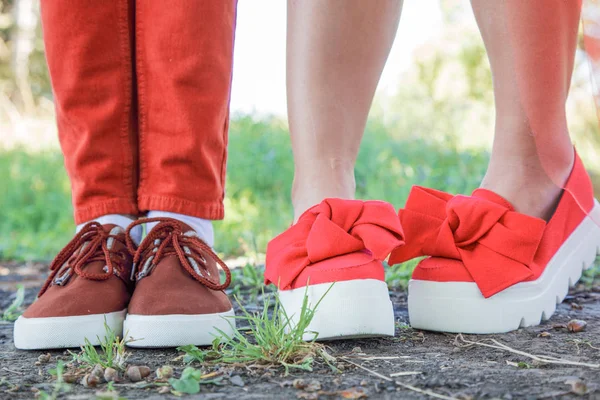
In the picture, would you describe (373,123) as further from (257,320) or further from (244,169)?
(257,320)

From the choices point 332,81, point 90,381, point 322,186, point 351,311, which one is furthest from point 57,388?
point 332,81

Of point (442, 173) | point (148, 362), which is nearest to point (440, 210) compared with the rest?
point (148, 362)

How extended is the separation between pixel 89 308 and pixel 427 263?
0.64 m

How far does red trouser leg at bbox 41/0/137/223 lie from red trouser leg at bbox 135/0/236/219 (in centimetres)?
3

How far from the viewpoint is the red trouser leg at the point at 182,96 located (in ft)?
3.92

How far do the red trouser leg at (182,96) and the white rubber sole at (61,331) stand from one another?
0.89 feet

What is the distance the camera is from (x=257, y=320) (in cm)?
96

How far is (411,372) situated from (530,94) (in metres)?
0.56

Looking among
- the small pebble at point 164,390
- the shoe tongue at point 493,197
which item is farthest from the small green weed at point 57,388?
the shoe tongue at point 493,197

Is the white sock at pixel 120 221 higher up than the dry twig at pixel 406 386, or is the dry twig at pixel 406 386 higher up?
the white sock at pixel 120 221

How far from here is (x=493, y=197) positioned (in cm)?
121

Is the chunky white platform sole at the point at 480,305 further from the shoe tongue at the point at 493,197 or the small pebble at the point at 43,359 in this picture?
the small pebble at the point at 43,359

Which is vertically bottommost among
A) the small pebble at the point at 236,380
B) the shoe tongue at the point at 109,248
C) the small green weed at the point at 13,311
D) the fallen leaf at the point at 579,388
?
the small green weed at the point at 13,311

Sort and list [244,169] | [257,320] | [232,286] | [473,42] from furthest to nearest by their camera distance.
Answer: [473,42] < [244,169] < [232,286] < [257,320]
